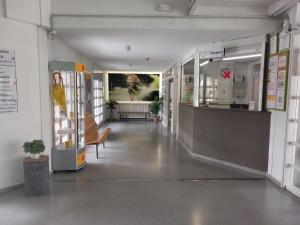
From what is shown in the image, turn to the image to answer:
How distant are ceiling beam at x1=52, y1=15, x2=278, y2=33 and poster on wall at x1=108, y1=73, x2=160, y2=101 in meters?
8.27

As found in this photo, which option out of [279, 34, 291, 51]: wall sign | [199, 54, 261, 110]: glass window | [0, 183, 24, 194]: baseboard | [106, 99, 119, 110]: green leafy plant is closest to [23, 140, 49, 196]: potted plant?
[0, 183, 24, 194]: baseboard

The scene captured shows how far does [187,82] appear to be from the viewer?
261 inches

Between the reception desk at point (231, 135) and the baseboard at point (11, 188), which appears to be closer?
the baseboard at point (11, 188)

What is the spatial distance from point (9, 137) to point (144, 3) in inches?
118

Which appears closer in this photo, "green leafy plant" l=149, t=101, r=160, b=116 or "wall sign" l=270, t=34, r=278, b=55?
"wall sign" l=270, t=34, r=278, b=55

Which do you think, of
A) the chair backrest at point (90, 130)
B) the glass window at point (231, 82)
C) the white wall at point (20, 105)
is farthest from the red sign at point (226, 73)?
the white wall at point (20, 105)

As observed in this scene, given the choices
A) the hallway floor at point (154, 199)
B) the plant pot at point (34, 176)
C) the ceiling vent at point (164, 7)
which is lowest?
the hallway floor at point (154, 199)

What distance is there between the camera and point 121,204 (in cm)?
309

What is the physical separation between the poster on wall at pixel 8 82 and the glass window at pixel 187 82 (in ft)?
13.4

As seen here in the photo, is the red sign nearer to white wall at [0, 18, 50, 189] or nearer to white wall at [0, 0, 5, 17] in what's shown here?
white wall at [0, 18, 50, 189]

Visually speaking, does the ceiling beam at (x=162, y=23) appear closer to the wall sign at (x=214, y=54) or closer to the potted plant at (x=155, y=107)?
the wall sign at (x=214, y=54)

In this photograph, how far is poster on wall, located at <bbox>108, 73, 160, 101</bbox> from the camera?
1221cm

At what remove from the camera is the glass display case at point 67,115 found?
4.21 meters

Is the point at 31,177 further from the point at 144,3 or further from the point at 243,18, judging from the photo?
the point at 243,18
